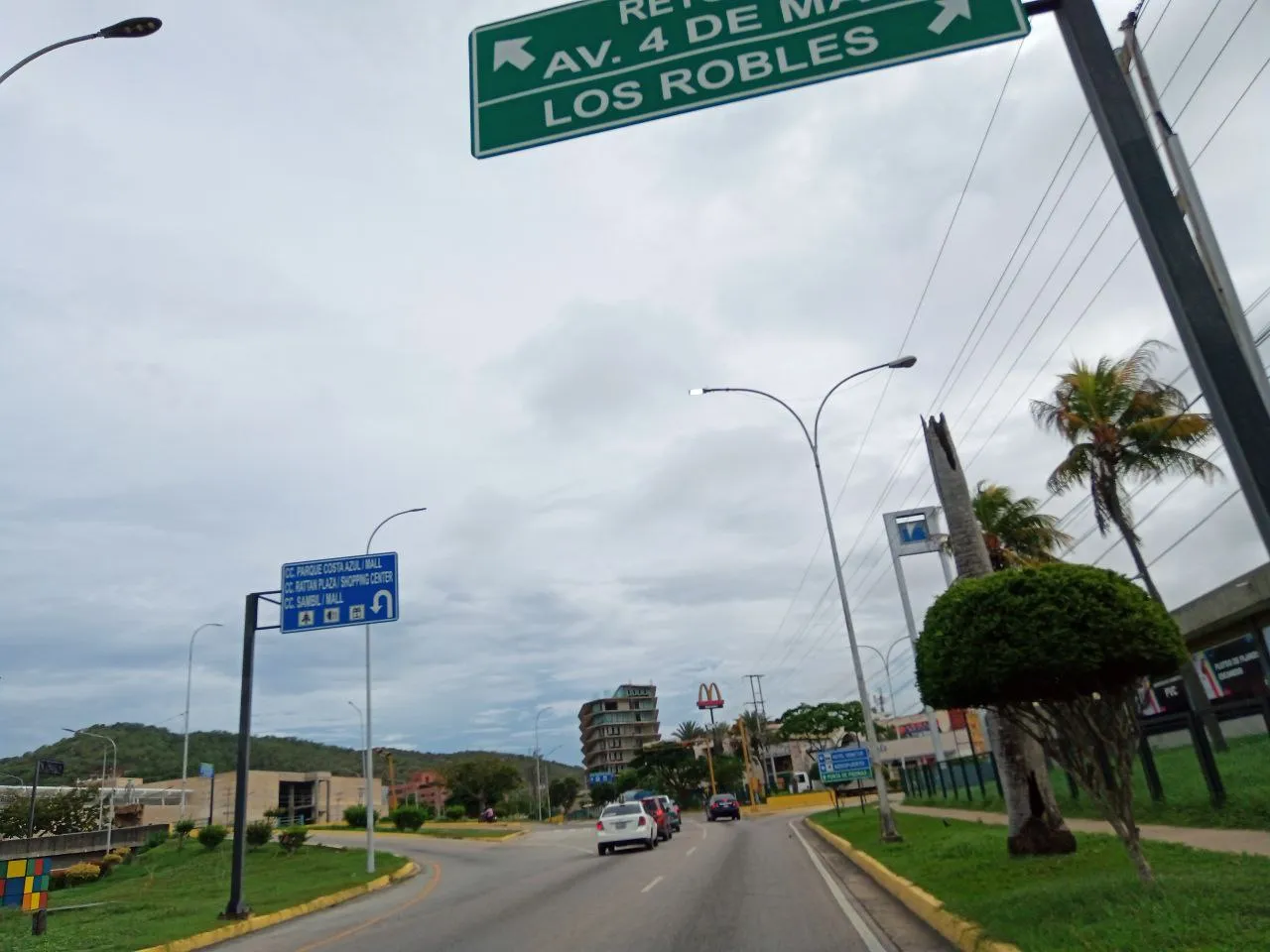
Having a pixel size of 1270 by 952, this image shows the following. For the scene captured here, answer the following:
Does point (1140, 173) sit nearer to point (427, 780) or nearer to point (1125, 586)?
point (1125, 586)

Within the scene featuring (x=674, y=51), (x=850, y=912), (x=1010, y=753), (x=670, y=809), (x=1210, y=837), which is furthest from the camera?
(x=670, y=809)

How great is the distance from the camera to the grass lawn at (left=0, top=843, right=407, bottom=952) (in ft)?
46.5

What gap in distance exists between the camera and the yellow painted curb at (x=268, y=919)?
43.8 feet

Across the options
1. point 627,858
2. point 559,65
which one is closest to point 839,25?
point 559,65

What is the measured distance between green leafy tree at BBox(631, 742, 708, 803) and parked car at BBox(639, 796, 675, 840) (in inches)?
2205

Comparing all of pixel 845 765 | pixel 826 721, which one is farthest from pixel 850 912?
pixel 826 721

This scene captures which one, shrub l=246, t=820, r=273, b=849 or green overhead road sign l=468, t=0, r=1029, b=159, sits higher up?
green overhead road sign l=468, t=0, r=1029, b=159

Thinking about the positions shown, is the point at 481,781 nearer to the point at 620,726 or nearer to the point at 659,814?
the point at 620,726

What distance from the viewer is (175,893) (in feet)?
78.1

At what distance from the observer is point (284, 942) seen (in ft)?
44.0

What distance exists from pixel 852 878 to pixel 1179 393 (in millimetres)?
17523

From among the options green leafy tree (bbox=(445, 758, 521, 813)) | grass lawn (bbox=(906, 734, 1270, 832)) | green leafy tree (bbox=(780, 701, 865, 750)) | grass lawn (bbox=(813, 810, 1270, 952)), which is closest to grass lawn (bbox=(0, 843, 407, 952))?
grass lawn (bbox=(813, 810, 1270, 952))

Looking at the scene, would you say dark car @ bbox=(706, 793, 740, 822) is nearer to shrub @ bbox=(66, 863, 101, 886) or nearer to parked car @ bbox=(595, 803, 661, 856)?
parked car @ bbox=(595, 803, 661, 856)

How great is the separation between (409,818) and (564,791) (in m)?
70.9
